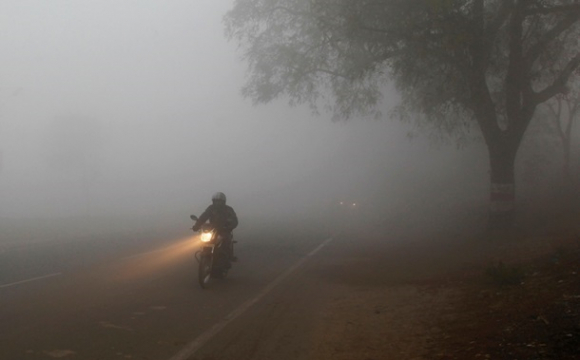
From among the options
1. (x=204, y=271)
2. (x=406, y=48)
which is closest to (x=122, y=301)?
(x=204, y=271)

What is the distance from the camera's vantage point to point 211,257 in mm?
12297

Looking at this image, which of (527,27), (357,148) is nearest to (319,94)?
(527,27)

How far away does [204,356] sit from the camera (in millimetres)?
7070

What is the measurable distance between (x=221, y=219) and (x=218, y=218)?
0.07 metres

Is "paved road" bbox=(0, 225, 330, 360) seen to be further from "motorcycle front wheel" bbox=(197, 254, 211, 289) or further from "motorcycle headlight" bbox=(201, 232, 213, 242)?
"motorcycle headlight" bbox=(201, 232, 213, 242)

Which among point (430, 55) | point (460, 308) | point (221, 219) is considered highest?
point (430, 55)

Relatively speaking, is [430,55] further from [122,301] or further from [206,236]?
[122,301]

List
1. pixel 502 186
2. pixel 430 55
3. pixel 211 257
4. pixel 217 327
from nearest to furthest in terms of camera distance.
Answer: pixel 217 327
pixel 211 257
pixel 430 55
pixel 502 186

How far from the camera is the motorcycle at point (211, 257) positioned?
1195 cm

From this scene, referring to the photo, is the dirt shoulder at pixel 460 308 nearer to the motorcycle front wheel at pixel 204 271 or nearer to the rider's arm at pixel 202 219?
the motorcycle front wheel at pixel 204 271

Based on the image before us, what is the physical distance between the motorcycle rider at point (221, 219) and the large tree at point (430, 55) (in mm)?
6430

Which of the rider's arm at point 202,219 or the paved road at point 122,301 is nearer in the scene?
the paved road at point 122,301

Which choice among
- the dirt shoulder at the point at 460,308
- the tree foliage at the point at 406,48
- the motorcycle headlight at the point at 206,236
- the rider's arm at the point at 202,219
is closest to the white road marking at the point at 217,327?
the dirt shoulder at the point at 460,308

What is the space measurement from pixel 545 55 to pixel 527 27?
1.08 meters
